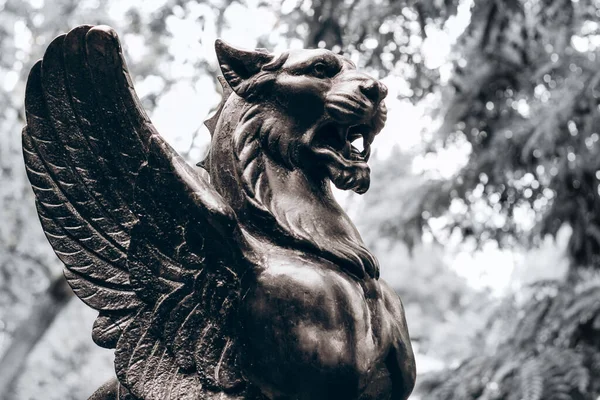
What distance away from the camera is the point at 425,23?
4586mm

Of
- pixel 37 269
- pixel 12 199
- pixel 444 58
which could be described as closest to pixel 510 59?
pixel 444 58

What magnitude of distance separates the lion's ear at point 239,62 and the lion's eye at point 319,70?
123mm

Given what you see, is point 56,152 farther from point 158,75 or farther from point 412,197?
point 158,75

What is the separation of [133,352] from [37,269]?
278 inches

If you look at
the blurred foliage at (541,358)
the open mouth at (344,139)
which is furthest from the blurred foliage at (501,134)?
the open mouth at (344,139)

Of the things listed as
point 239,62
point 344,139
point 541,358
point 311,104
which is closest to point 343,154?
point 344,139

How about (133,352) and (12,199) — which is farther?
(12,199)

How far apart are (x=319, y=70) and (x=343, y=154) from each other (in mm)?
223

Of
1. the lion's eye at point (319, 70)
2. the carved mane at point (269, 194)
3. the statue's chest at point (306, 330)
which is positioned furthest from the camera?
the lion's eye at point (319, 70)

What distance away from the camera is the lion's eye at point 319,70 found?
1.93 meters

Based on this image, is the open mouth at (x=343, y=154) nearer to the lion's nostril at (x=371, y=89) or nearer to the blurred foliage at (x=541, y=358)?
the lion's nostril at (x=371, y=89)

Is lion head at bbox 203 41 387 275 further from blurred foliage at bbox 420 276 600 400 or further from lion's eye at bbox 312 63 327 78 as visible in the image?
blurred foliage at bbox 420 276 600 400

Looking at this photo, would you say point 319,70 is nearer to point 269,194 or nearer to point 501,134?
point 269,194

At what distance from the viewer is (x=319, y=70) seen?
1.94m
